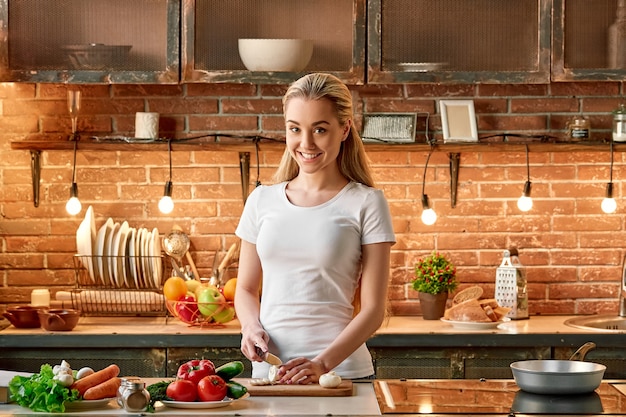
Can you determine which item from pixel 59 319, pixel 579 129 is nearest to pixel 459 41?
pixel 579 129

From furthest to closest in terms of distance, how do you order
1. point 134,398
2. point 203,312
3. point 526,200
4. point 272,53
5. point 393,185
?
point 393,185
point 526,200
point 272,53
point 203,312
point 134,398

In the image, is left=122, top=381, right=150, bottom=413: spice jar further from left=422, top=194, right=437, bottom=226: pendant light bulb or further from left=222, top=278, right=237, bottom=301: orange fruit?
left=422, top=194, right=437, bottom=226: pendant light bulb

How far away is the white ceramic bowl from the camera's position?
4.04m

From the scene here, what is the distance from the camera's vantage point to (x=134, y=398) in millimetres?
2219

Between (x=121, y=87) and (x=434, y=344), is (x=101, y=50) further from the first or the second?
(x=434, y=344)

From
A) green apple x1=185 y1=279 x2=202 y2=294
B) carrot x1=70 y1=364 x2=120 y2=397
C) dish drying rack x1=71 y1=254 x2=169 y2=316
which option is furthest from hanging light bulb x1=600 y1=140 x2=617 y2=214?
carrot x1=70 y1=364 x2=120 y2=397

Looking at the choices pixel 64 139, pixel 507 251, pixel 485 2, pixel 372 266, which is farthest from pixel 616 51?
pixel 64 139

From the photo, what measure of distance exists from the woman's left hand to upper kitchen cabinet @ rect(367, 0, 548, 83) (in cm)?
174

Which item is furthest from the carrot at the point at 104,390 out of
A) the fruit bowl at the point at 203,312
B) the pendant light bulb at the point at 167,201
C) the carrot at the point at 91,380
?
the pendant light bulb at the point at 167,201

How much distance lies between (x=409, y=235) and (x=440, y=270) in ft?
0.98

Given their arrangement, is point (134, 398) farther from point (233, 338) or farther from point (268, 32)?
point (268, 32)

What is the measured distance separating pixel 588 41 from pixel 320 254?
186 cm

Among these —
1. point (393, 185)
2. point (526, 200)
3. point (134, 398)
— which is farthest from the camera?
point (393, 185)

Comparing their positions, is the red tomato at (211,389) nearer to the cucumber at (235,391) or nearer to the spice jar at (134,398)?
the cucumber at (235,391)
